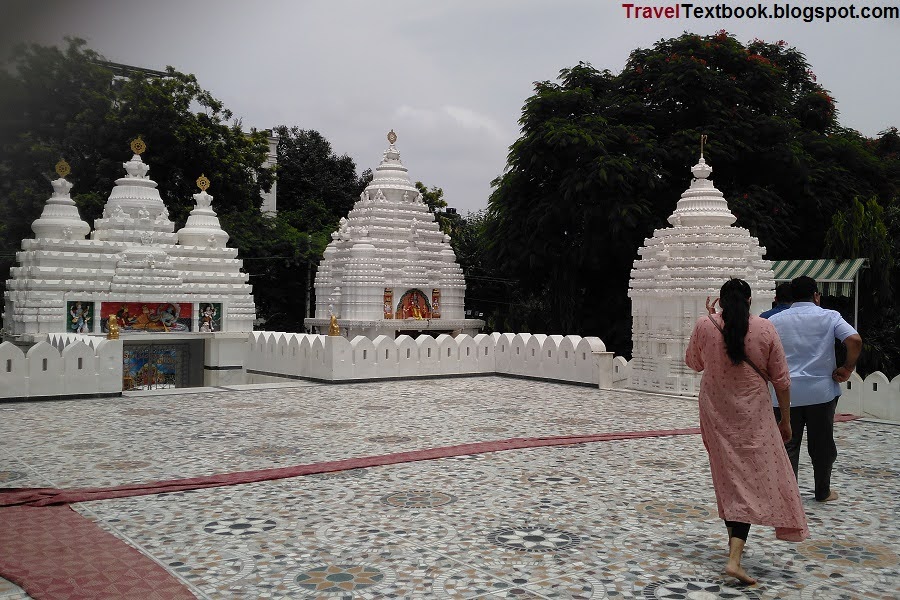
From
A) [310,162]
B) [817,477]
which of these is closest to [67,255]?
[817,477]

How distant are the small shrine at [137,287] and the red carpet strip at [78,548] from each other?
1327cm

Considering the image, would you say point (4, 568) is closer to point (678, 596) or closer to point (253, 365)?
point (678, 596)

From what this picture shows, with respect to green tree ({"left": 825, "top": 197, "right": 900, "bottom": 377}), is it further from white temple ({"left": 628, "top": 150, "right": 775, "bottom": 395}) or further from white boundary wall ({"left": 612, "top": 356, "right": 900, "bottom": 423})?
white boundary wall ({"left": 612, "top": 356, "right": 900, "bottom": 423})

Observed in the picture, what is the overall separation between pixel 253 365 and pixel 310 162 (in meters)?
30.9

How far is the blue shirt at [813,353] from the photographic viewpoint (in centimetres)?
669

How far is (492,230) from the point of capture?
28281 mm

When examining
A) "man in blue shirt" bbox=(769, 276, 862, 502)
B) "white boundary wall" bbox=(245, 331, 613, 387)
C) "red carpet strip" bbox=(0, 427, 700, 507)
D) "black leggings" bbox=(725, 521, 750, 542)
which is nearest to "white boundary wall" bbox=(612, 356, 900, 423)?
"red carpet strip" bbox=(0, 427, 700, 507)

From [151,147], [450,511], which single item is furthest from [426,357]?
[151,147]

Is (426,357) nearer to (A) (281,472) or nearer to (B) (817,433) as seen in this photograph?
(A) (281,472)

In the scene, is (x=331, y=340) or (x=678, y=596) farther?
(x=331, y=340)

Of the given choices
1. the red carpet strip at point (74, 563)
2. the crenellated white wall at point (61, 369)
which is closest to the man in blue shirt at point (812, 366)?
the red carpet strip at point (74, 563)

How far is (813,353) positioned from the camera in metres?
6.73

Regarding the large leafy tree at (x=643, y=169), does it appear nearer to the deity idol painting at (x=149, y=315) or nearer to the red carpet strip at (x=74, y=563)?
the deity idol painting at (x=149, y=315)

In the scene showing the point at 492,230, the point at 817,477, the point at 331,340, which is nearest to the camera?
the point at 817,477
